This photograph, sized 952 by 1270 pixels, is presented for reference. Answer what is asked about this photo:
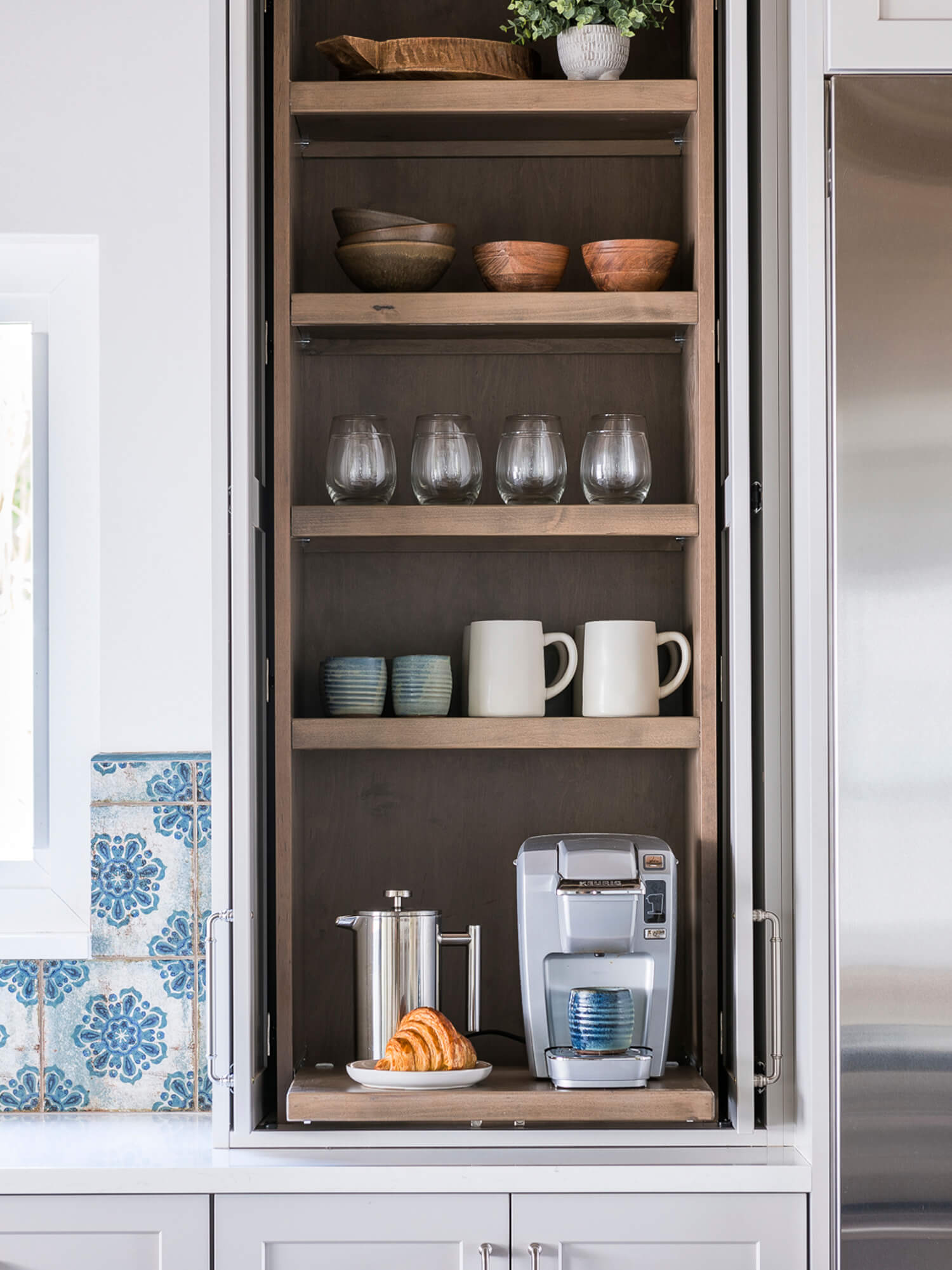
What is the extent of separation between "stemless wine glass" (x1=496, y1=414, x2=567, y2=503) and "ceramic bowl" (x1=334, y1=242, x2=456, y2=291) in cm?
25

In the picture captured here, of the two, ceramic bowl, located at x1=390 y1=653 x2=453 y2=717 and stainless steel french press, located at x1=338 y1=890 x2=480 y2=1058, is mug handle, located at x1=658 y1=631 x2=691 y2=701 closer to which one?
ceramic bowl, located at x1=390 y1=653 x2=453 y2=717

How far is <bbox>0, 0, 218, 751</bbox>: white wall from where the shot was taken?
2.13 meters

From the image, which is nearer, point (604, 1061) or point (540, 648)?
point (604, 1061)

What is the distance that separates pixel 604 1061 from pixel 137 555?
1107 millimetres

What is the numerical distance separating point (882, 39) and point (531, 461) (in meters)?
0.72

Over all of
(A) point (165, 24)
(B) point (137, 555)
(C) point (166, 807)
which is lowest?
(C) point (166, 807)

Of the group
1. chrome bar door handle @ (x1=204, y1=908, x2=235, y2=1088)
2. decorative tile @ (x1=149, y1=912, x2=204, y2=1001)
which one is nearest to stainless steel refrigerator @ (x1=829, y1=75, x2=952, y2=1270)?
chrome bar door handle @ (x1=204, y1=908, x2=235, y2=1088)

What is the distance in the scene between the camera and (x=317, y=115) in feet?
6.11

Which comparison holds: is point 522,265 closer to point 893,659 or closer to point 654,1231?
point 893,659

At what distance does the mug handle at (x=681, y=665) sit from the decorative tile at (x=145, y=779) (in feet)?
2.60

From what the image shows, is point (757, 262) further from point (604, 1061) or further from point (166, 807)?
point (166, 807)

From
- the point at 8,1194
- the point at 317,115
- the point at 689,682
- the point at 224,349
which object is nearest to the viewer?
the point at 8,1194

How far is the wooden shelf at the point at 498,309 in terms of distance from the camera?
182 centimetres

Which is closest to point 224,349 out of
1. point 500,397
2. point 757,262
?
point 500,397
